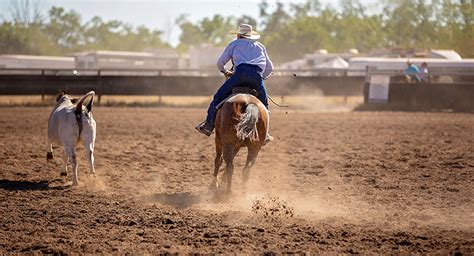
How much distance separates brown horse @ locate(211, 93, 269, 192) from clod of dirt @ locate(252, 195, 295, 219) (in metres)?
0.55

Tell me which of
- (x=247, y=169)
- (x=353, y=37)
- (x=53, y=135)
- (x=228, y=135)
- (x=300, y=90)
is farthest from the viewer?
(x=353, y=37)

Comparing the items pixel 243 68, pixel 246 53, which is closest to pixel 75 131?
pixel 243 68

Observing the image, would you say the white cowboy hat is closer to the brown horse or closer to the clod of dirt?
the brown horse

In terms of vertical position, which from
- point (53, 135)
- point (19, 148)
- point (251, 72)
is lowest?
point (19, 148)

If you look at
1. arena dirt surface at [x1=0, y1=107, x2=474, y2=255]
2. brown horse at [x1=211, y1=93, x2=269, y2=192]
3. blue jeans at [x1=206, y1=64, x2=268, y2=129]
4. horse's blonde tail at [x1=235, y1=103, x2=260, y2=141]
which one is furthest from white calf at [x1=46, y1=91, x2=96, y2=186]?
horse's blonde tail at [x1=235, y1=103, x2=260, y2=141]

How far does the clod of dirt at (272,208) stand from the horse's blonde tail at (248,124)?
30.4 inches

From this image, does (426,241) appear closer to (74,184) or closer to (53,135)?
(74,184)

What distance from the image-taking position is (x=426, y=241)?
18.0 feet

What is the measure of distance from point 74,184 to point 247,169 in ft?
7.63

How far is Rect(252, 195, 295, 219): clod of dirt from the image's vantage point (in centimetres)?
668

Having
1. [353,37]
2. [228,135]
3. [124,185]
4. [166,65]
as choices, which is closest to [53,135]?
[124,185]

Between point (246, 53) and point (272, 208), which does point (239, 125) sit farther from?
point (246, 53)

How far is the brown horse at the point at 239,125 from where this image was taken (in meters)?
7.47

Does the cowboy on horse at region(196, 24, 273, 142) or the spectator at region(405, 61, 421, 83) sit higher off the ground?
the cowboy on horse at region(196, 24, 273, 142)
